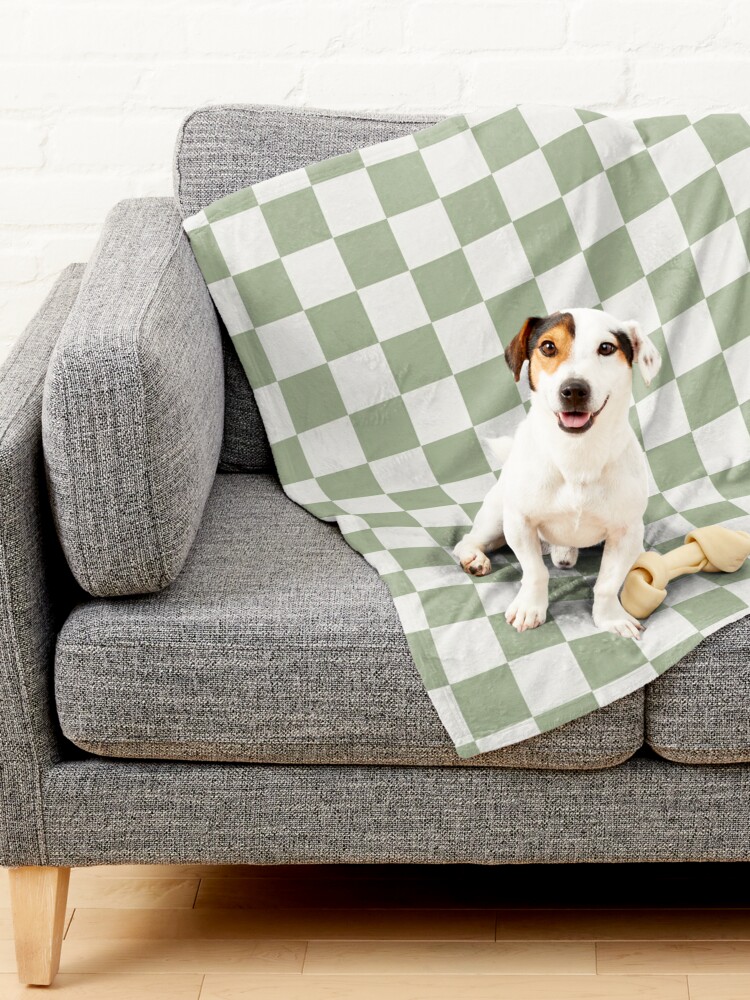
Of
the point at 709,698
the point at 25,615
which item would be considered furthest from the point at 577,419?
the point at 25,615

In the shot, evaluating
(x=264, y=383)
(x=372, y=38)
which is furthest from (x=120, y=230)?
(x=372, y=38)

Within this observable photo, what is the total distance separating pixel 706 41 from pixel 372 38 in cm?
60

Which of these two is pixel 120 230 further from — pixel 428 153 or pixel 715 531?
pixel 715 531

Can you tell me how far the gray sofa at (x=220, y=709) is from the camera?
1.28 meters

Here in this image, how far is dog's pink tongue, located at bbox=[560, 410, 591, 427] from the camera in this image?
1.26 metres

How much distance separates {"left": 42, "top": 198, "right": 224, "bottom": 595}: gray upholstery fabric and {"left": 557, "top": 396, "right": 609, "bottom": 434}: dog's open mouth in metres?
0.46

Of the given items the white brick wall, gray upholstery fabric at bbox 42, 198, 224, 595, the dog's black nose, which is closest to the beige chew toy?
the dog's black nose

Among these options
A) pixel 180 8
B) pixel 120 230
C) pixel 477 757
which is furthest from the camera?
pixel 180 8

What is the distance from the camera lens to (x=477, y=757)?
1.31m

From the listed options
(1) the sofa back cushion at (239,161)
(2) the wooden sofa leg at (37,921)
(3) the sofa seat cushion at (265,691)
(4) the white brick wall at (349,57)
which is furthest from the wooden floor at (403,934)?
(4) the white brick wall at (349,57)

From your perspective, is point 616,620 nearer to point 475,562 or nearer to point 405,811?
point 475,562

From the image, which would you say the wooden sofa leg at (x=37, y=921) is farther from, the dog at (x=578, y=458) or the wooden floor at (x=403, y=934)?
the dog at (x=578, y=458)

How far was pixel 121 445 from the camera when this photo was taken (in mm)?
1271

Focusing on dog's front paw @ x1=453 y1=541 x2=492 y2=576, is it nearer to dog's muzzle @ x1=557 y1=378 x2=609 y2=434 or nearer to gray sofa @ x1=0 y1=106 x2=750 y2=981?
gray sofa @ x1=0 y1=106 x2=750 y2=981
